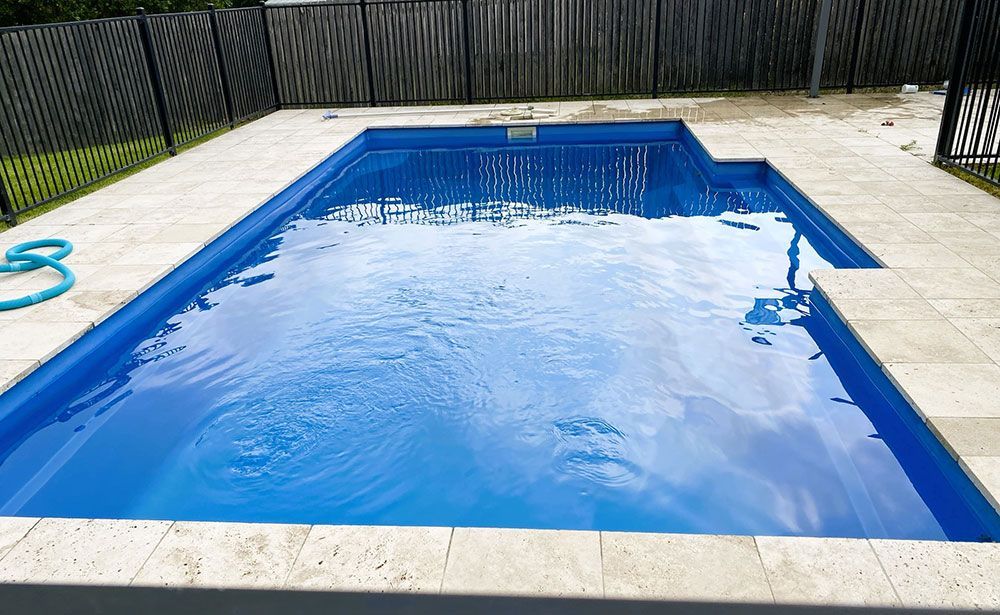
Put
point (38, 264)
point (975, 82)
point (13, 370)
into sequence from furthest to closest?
point (975, 82)
point (38, 264)
point (13, 370)

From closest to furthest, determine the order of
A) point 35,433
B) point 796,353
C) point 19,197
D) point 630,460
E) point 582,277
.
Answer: point 630,460, point 35,433, point 796,353, point 582,277, point 19,197

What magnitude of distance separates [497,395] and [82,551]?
190 centimetres

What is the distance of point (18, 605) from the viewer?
84.1 inches

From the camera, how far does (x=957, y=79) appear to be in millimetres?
5883

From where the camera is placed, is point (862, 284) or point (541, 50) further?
point (541, 50)

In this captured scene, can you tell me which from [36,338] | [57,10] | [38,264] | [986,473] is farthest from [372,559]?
[57,10]

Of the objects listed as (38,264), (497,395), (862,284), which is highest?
(38,264)

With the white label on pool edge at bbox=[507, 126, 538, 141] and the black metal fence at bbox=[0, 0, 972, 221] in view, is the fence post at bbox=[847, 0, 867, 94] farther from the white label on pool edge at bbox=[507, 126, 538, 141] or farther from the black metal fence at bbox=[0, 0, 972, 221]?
the white label on pool edge at bbox=[507, 126, 538, 141]

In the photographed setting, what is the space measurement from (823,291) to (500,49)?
7689mm

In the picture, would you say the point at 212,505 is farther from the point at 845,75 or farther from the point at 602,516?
the point at 845,75

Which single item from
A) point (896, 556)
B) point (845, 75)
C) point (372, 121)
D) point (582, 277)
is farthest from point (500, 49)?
point (896, 556)

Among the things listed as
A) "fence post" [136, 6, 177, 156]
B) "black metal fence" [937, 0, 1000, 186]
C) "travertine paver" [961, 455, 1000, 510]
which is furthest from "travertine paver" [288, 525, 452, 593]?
"fence post" [136, 6, 177, 156]

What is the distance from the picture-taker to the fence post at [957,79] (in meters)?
5.73

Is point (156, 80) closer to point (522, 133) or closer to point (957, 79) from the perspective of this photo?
point (522, 133)
